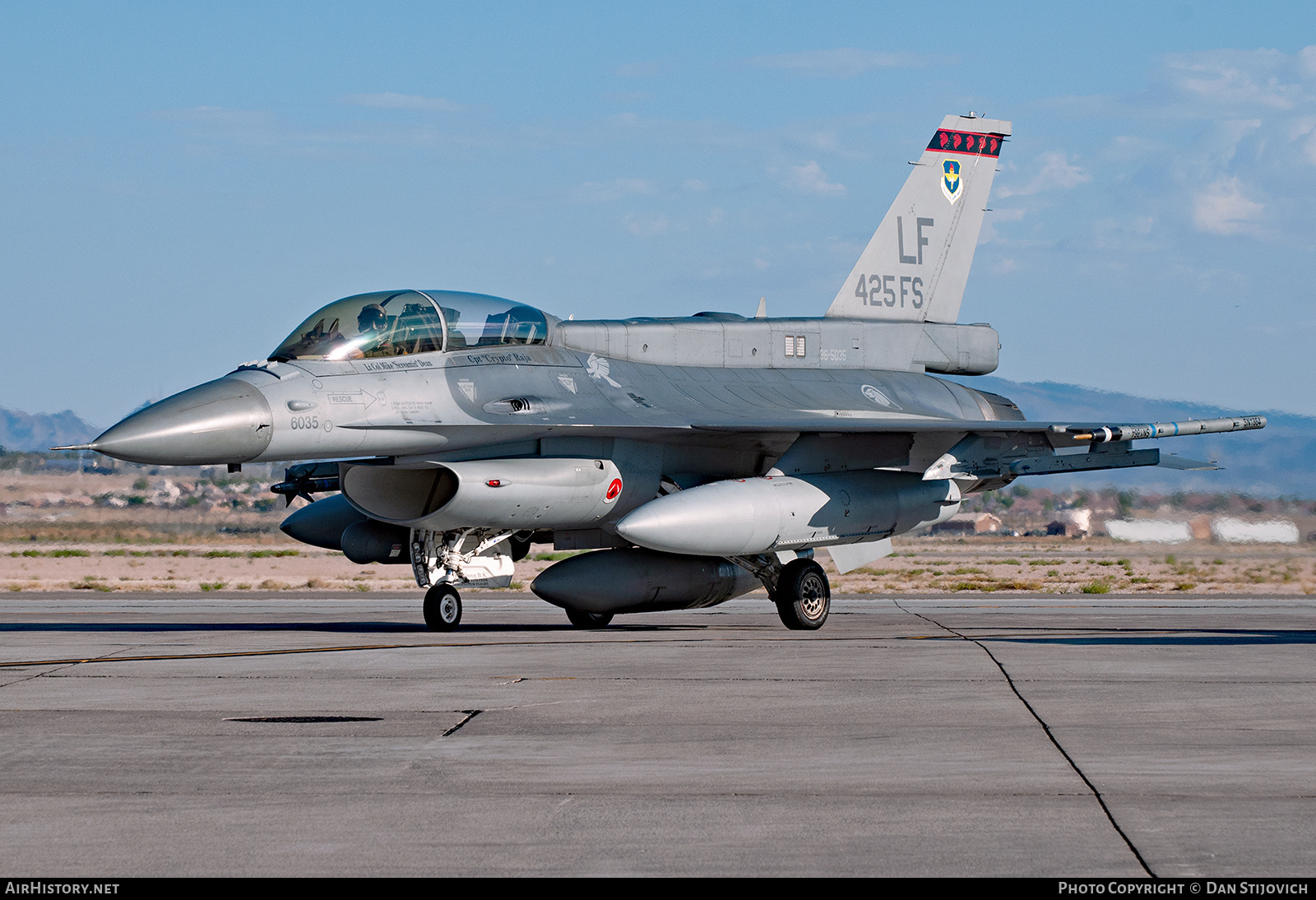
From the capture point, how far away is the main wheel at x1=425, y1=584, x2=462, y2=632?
14977 millimetres

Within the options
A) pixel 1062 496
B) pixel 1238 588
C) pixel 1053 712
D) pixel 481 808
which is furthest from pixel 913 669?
pixel 1062 496

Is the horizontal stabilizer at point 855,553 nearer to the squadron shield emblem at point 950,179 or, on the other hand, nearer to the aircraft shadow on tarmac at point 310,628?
the aircraft shadow on tarmac at point 310,628

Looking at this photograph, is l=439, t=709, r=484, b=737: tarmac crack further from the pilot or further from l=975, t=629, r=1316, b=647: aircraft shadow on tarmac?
l=975, t=629, r=1316, b=647: aircraft shadow on tarmac

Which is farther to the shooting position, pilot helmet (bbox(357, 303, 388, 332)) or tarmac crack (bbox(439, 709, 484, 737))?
pilot helmet (bbox(357, 303, 388, 332))

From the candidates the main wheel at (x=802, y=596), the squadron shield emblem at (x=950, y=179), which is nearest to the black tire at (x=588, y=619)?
the main wheel at (x=802, y=596)

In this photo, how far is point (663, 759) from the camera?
7117 mm

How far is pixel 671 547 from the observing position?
14.2 m

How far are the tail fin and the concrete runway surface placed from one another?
7174 millimetres

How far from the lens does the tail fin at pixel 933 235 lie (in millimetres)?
19641

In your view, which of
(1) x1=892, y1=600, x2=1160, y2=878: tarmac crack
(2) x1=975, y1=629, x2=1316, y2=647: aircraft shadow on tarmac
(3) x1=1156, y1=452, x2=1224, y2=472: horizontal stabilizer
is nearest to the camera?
(1) x1=892, y1=600, x2=1160, y2=878: tarmac crack

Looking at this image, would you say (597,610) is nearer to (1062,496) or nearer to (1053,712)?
(1053,712)

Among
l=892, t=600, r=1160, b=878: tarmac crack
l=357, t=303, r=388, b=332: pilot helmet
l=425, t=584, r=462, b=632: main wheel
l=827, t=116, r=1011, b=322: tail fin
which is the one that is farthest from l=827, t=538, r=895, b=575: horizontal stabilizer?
l=357, t=303, r=388, b=332: pilot helmet

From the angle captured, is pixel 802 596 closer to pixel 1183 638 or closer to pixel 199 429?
pixel 1183 638

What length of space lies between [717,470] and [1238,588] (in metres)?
19.4
